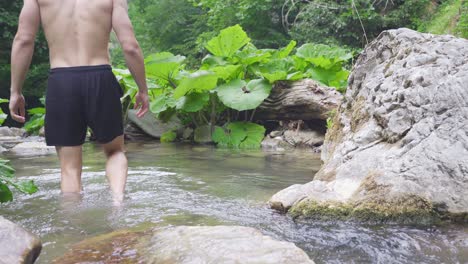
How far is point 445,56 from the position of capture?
3145 millimetres

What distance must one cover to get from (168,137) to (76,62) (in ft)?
17.4

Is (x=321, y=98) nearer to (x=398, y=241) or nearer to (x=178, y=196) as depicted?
(x=178, y=196)

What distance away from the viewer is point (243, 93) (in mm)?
7258

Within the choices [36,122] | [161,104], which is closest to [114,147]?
[161,104]

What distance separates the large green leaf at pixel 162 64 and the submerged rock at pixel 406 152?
169 inches

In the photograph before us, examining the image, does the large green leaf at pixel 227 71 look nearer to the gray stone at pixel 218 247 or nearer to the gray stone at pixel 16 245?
the gray stone at pixel 218 247

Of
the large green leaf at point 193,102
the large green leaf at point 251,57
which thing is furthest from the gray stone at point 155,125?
the large green leaf at point 251,57

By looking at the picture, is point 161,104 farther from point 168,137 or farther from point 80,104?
point 80,104

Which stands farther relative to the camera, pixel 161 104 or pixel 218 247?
pixel 161 104

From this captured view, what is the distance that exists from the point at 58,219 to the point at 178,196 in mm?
877

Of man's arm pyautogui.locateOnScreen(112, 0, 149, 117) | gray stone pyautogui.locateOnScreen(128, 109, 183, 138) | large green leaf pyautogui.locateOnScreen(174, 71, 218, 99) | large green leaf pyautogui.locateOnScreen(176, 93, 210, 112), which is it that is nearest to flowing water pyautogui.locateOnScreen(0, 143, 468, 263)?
man's arm pyautogui.locateOnScreen(112, 0, 149, 117)

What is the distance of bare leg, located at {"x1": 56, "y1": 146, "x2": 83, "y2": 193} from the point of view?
3.00 metres

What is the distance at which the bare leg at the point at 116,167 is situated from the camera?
301cm

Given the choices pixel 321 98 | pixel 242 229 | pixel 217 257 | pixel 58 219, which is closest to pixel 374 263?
pixel 242 229
